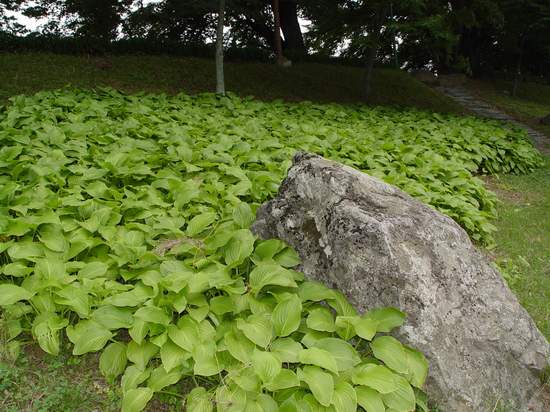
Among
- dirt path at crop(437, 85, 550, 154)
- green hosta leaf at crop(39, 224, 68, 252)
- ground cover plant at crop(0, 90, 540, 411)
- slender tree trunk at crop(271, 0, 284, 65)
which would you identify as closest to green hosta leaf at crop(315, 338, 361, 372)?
ground cover plant at crop(0, 90, 540, 411)

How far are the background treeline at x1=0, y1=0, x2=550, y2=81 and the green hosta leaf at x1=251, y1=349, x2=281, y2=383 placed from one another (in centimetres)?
1010

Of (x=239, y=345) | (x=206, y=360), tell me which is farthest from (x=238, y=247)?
(x=206, y=360)

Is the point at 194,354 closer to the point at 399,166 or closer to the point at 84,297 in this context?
the point at 84,297

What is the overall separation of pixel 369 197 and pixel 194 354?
1.64 meters

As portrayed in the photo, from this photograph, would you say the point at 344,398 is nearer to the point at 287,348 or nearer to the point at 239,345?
the point at 287,348

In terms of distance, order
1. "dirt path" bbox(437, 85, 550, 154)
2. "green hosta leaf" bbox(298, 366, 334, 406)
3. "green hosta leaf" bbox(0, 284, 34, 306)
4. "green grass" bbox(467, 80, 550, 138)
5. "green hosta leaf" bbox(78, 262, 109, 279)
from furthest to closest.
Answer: "green grass" bbox(467, 80, 550, 138) < "dirt path" bbox(437, 85, 550, 154) < "green hosta leaf" bbox(78, 262, 109, 279) < "green hosta leaf" bbox(0, 284, 34, 306) < "green hosta leaf" bbox(298, 366, 334, 406)

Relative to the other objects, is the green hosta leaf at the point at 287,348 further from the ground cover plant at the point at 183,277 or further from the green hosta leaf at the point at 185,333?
the green hosta leaf at the point at 185,333

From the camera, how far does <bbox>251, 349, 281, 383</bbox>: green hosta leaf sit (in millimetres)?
2646

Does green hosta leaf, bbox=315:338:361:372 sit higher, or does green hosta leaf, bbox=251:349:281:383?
green hosta leaf, bbox=251:349:281:383

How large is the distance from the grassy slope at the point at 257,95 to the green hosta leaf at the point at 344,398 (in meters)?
0.90

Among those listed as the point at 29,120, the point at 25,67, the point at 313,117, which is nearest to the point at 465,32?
the point at 313,117

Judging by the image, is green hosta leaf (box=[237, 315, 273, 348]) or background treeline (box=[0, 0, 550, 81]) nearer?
green hosta leaf (box=[237, 315, 273, 348])

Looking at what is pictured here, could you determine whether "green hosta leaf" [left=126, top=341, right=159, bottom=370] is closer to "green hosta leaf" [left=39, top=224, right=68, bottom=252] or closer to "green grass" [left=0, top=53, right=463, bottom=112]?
"green hosta leaf" [left=39, top=224, right=68, bottom=252]

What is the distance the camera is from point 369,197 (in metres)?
3.60
